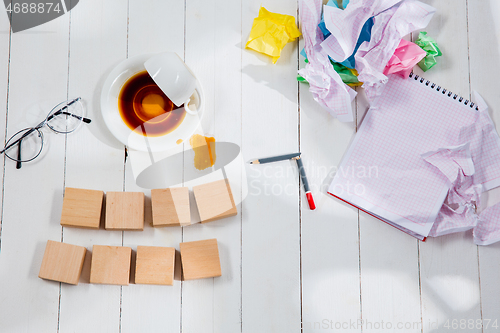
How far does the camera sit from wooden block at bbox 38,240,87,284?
773 mm

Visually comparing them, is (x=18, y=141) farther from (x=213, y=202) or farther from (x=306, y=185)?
(x=306, y=185)

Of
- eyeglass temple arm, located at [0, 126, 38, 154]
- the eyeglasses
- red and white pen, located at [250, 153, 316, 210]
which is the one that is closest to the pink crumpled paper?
red and white pen, located at [250, 153, 316, 210]

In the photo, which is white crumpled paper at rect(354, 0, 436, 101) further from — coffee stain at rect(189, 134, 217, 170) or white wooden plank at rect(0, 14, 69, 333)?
white wooden plank at rect(0, 14, 69, 333)

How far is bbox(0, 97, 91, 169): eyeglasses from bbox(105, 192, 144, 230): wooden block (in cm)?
19

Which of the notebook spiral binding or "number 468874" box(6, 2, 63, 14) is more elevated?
"number 468874" box(6, 2, 63, 14)

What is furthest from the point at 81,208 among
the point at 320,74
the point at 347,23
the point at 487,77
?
the point at 487,77

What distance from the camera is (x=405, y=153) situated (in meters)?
0.83

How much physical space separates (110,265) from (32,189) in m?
0.25

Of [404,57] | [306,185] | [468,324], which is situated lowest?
[468,324]

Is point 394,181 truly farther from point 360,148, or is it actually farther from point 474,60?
point 474,60

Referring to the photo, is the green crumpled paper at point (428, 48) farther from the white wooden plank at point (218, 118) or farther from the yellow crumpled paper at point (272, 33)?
the white wooden plank at point (218, 118)

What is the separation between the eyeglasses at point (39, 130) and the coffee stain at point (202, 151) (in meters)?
0.24

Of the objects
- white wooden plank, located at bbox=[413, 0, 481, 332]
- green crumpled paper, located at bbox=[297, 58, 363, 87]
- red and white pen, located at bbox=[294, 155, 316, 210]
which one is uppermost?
green crumpled paper, located at bbox=[297, 58, 363, 87]

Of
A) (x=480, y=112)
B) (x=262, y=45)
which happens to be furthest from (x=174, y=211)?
(x=480, y=112)
